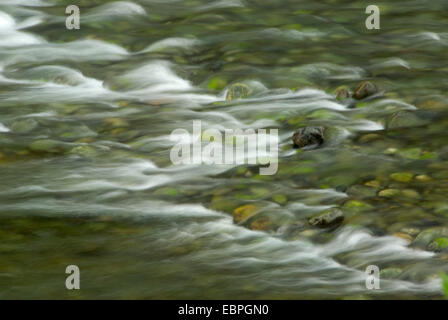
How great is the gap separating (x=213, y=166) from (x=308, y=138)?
2.94 feet

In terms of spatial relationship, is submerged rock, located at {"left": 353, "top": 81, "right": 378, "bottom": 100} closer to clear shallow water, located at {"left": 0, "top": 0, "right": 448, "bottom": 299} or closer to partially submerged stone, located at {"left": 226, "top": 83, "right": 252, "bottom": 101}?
clear shallow water, located at {"left": 0, "top": 0, "right": 448, "bottom": 299}

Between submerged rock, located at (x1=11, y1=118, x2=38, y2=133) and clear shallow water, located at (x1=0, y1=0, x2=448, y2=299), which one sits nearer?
clear shallow water, located at (x1=0, y1=0, x2=448, y2=299)

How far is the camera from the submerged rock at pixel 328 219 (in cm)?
655

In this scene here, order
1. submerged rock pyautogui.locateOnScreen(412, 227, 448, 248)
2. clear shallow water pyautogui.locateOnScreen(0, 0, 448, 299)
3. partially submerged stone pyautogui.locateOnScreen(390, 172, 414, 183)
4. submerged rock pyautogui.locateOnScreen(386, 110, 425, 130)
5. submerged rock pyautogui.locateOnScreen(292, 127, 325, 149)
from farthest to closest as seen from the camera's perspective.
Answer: submerged rock pyautogui.locateOnScreen(386, 110, 425, 130) < submerged rock pyautogui.locateOnScreen(292, 127, 325, 149) < partially submerged stone pyautogui.locateOnScreen(390, 172, 414, 183) < submerged rock pyautogui.locateOnScreen(412, 227, 448, 248) < clear shallow water pyautogui.locateOnScreen(0, 0, 448, 299)

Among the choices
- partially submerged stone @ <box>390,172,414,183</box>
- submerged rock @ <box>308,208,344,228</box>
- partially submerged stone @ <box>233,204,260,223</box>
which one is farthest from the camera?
partially submerged stone @ <box>390,172,414,183</box>

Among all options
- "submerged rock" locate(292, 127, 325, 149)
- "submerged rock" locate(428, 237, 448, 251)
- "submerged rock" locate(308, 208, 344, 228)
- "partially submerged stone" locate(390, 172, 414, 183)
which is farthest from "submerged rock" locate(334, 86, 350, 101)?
"submerged rock" locate(428, 237, 448, 251)

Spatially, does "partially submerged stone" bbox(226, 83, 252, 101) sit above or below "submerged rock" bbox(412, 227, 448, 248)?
above

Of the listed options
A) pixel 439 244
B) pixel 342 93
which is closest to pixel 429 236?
pixel 439 244

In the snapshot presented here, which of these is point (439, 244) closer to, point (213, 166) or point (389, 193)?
point (389, 193)

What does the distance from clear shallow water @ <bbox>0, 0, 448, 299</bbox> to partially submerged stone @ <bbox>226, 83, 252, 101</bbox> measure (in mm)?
92

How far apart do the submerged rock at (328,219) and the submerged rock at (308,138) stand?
5.80 ft

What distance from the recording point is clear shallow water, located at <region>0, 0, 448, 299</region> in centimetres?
598
